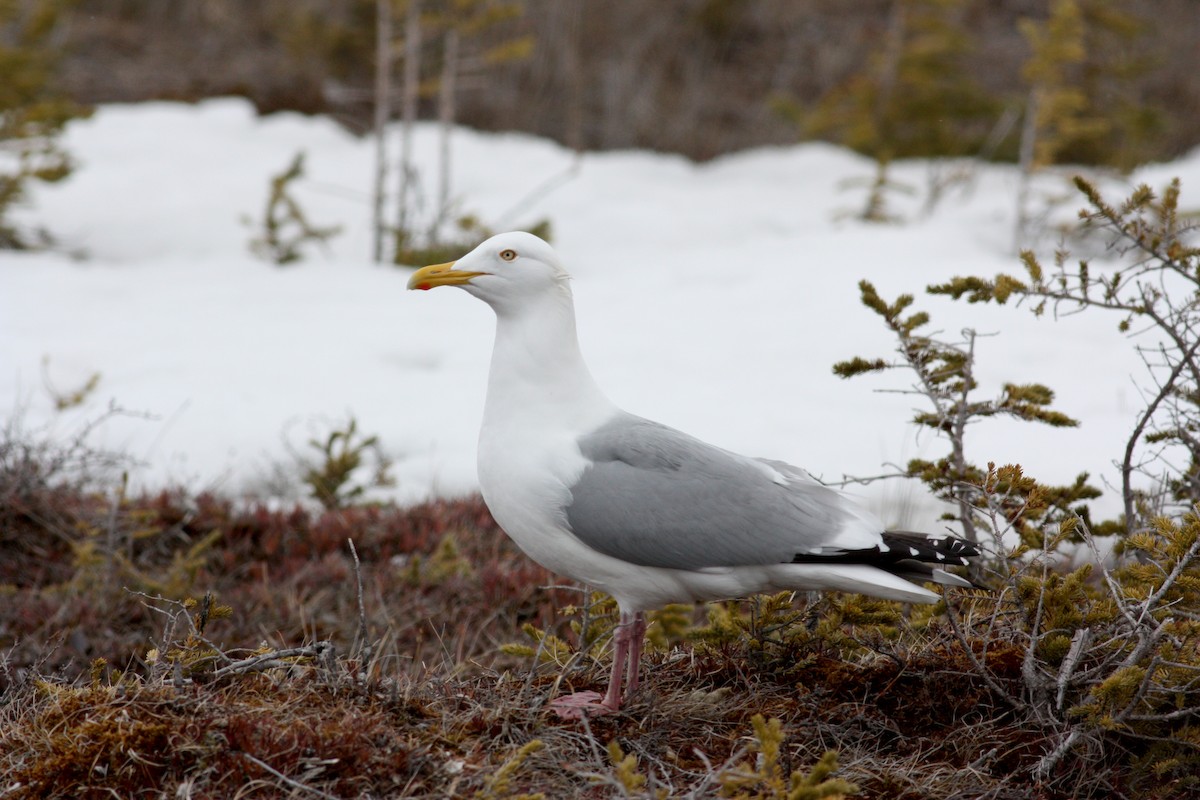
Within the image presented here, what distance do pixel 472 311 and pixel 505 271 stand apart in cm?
567

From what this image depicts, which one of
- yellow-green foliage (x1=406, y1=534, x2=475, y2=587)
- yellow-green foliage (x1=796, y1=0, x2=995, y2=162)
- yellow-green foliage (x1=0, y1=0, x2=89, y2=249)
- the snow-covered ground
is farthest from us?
yellow-green foliage (x1=796, y1=0, x2=995, y2=162)

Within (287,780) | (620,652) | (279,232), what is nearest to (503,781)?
(287,780)

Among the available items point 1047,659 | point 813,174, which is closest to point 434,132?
point 813,174

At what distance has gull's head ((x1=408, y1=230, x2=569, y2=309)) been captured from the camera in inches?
146

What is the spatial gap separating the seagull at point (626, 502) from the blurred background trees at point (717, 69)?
7.75 meters

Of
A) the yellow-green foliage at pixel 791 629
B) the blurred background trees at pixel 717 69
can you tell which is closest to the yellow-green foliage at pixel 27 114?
the blurred background trees at pixel 717 69

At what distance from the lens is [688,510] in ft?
11.4

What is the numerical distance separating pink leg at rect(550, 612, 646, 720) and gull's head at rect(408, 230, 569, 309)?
1.03m

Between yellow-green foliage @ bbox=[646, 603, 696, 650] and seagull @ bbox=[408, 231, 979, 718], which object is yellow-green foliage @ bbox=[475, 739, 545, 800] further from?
yellow-green foliage @ bbox=[646, 603, 696, 650]

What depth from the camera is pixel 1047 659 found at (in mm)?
3496

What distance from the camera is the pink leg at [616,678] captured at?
11.3 ft

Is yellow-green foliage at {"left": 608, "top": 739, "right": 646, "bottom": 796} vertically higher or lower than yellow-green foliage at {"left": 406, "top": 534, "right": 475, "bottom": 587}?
higher

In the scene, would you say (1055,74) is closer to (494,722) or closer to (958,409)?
(958,409)

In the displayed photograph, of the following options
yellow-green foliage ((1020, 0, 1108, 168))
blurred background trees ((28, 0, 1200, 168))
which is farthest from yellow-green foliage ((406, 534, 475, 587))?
yellow-green foliage ((1020, 0, 1108, 168))
